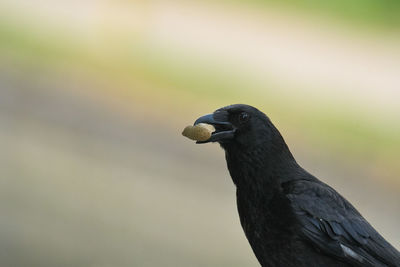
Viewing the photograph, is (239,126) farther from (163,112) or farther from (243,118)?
(163,112)

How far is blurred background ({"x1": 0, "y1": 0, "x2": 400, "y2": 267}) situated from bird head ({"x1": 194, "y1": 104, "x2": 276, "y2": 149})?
2908mm

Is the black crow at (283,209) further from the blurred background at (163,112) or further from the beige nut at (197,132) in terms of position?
the blurred background at (163,112)

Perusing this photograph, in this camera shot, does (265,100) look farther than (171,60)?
No

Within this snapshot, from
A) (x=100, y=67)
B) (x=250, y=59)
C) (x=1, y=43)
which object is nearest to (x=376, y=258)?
(x=250, y=59)

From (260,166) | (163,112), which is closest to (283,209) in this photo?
(260,166)

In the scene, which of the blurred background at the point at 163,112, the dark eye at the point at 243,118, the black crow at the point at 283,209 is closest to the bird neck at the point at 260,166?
the black crow at the point at 283,209

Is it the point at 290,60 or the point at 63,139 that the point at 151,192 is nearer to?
the point at 63,139

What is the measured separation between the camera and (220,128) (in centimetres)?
437

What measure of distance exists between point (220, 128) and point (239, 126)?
0.10 metres

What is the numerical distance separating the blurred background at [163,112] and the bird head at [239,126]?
2908 mm

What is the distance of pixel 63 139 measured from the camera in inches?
359

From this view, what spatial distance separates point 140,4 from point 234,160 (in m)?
6.42

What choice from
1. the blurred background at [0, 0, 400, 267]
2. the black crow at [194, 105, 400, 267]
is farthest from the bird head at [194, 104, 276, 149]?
the blurred background at [0, 0, 400, 267]

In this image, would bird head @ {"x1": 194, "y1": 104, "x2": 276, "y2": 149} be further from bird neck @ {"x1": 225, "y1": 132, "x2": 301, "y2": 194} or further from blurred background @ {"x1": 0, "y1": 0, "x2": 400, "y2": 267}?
blurred background @ {"x1": 0, "y1": 0, "x2": 400, "y2": 267}
